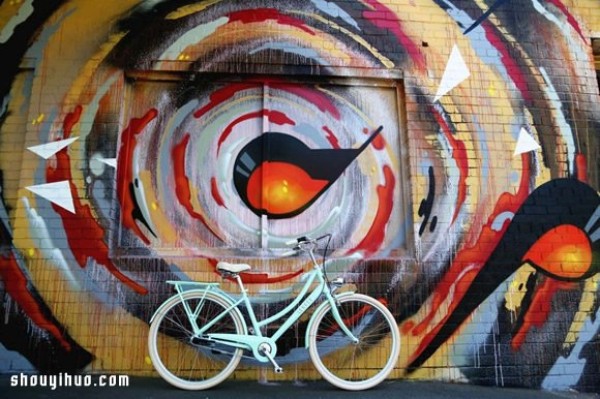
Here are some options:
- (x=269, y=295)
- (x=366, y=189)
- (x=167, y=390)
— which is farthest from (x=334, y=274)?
(x=167, y=390)

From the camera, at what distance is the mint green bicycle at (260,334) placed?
14.0 ft

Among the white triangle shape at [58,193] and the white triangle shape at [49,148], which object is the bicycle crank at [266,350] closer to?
the white triangle shape at [58,193]

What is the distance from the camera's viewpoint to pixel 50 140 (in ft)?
17.0

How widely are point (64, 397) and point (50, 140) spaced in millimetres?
2448

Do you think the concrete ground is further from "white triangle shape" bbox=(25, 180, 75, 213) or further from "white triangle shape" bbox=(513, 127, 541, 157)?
"white triangle shape" bbox=(513, 127, 541, 157)

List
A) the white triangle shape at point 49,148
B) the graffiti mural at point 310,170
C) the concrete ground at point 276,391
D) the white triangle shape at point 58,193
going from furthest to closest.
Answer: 1. the white triangle shape at point 49,148
2. the white triangle shape at point 58,193
3. the graffiti mural at point 310,170
4. the concrete ground at point 276,391

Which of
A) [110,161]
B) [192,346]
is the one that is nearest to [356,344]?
[192,346]

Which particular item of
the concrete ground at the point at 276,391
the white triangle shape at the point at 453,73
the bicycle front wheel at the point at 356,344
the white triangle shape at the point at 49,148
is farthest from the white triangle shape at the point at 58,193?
the white triangle shape at the point at 453,73

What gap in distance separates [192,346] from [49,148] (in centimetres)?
237

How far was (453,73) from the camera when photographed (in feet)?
18.2

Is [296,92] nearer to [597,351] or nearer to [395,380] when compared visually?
[395,380]

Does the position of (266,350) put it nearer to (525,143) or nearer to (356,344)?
(356,344)

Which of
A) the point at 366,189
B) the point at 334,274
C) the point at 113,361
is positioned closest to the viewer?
the point at 113,361

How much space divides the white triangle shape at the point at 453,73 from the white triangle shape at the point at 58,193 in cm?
372
